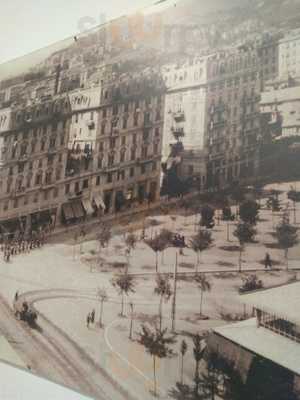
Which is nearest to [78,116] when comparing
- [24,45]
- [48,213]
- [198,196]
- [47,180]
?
[47,180]

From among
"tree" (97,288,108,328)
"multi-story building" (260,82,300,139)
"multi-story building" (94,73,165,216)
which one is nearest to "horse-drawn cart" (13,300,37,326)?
"tree" (97,288,108,328)

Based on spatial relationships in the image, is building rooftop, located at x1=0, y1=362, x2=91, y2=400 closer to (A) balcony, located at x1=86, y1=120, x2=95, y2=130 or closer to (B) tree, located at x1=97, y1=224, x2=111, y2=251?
(B) tree, located at x1=97, y1=224, x2=111, y2=251

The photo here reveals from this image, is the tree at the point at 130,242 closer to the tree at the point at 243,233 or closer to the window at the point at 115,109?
the tree at the point at 243,233

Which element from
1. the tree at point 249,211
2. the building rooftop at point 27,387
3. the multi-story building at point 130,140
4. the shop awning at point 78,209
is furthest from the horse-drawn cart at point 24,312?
the tree at point 249,211

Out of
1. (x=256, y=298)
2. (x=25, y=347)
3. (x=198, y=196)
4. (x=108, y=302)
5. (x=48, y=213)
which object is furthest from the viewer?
(x=48, y=213)

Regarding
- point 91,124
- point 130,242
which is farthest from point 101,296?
point 91,124

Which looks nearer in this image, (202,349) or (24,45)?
(202,349)

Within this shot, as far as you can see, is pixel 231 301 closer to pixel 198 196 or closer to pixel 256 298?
pixel 256 298

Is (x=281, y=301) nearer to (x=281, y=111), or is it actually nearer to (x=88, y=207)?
(x=281, y=111)
